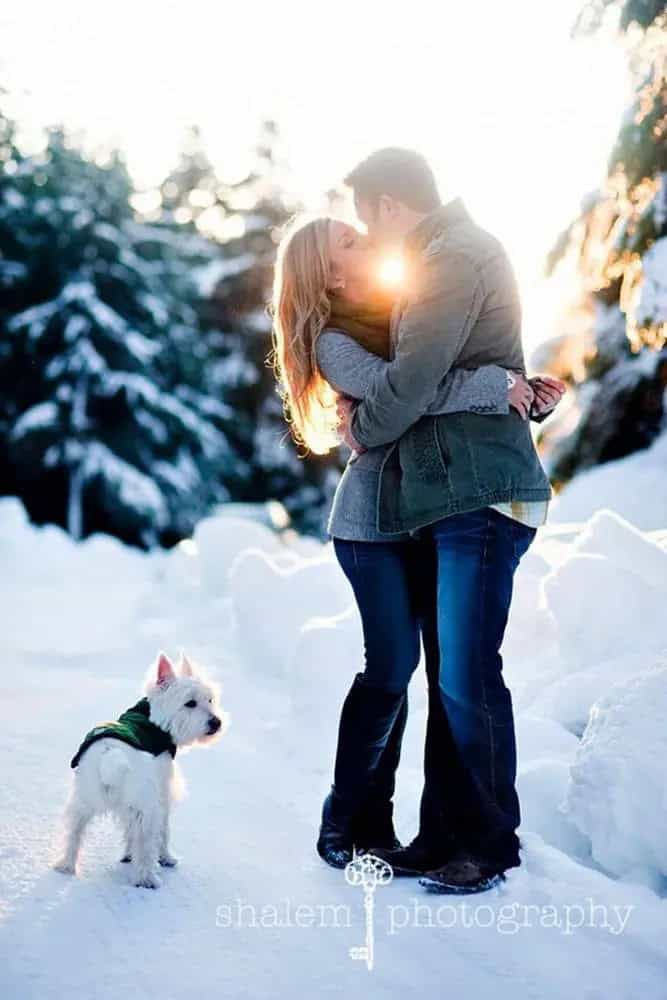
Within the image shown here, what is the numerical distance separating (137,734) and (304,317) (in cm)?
152

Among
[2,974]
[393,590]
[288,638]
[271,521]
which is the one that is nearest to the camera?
[2,974]

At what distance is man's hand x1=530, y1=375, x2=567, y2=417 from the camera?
11.5ft

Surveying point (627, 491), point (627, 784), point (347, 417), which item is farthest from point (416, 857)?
point (627, 491)

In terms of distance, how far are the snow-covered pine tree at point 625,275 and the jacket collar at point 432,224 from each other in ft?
8.71

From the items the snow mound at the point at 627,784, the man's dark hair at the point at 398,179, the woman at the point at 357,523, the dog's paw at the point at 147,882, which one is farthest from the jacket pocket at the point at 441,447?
the dog's paw at the point at 147,882

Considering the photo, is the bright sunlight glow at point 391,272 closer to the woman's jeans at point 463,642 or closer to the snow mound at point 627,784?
the woman's jeans at point 463,642

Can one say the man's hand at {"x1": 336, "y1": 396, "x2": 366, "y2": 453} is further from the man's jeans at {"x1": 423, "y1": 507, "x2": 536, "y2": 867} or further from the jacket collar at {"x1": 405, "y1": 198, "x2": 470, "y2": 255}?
the jacket collar at {"x1": 405, "y1": 198, "x2": 470, "y2": 255}

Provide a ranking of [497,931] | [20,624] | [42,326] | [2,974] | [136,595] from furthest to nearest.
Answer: [42,326]
[136,595]
[20,624]
[497,931]
[2,974]

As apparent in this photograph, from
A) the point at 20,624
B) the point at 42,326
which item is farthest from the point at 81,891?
the point at 42,326

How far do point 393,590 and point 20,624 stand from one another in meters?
7.74

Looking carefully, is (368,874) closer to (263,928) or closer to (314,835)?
(263,928)

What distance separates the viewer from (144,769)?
12.2ft

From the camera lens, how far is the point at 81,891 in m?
3.49

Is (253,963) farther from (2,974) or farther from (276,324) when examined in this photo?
(276,324)
